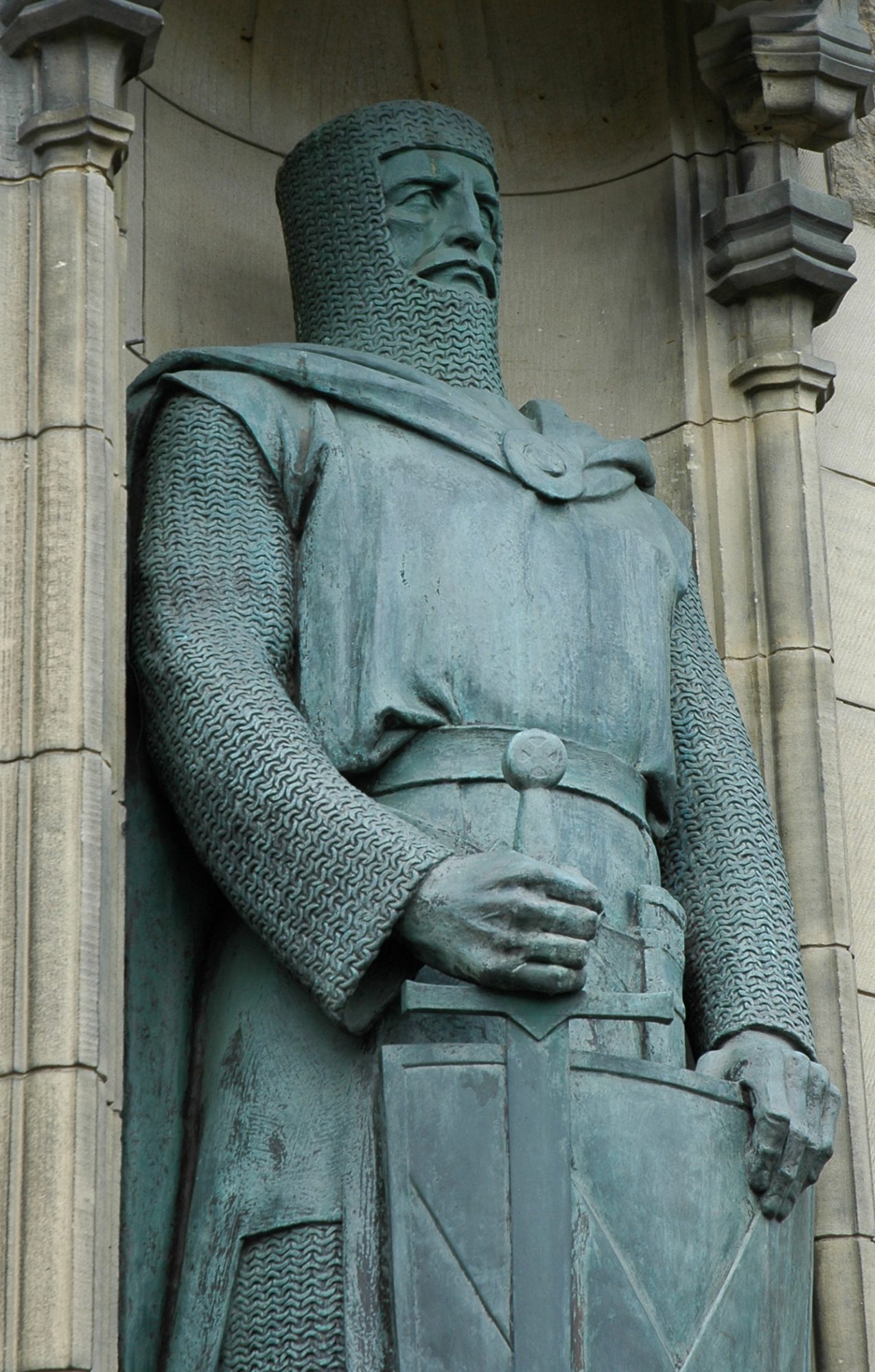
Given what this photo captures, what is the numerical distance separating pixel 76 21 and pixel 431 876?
5.47 feet

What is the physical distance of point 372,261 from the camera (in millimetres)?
6273

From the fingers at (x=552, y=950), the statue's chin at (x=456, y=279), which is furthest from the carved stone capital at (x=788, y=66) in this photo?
the fingers at (x=552, y=950)

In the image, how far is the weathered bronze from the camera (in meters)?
5.08

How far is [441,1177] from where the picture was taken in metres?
5.03

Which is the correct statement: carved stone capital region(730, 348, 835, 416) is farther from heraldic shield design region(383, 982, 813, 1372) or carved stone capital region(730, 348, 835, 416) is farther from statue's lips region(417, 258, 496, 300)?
Result: heraldic shield design region(383, 982, 813, 1372)

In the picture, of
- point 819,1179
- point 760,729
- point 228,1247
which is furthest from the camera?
point 760,729

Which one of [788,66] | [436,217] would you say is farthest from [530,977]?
[788,66]

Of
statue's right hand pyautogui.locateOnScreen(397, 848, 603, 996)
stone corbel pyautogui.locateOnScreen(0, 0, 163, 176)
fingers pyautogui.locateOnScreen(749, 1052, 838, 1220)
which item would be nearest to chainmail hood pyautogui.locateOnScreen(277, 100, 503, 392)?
stone corbel pyautogui.locateOnScreen(0, 0, 163, 176)

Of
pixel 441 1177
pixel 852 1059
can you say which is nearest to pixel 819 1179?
pixel 852 1059

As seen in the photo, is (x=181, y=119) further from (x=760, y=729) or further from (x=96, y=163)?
(x=760, y=729)

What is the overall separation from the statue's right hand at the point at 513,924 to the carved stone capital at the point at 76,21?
165cm

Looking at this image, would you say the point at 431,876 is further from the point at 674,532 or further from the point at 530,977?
the point at 674,532

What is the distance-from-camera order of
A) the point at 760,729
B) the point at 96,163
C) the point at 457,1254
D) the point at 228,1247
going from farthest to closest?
the point at 760,729 → the point at 96,163 → the point at 228,1247 → the point at 457,1254

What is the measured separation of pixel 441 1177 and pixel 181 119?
2.71 m
